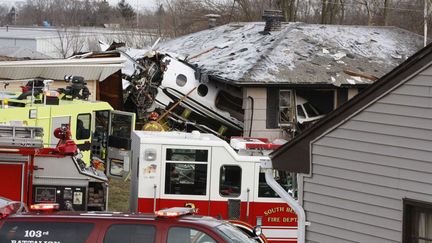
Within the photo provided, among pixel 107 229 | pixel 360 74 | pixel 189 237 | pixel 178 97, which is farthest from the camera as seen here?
pixel 360 74

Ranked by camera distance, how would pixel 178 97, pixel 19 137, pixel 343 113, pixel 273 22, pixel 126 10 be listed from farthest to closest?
pixel 126 10, pixel 273 22, pixel 178 97, pixel 19 137, pixel 343 113

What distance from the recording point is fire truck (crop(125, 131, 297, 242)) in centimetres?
1404

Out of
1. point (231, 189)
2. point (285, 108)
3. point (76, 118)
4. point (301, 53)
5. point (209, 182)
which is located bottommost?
point (231, 189)

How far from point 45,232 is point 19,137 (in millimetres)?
4579

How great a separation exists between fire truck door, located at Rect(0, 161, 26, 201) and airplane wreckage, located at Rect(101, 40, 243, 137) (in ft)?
39.6

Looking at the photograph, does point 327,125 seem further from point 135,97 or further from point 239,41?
point 239,41

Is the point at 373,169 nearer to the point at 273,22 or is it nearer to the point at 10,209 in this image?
the point at 10,209

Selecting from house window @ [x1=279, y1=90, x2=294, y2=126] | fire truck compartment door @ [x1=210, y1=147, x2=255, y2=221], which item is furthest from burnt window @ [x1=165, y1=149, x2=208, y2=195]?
house window @ [x1=279, y1=90, x2=294, y2=126]

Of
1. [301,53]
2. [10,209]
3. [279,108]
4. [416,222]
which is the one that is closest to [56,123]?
[10,209]

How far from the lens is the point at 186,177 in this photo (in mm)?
14180

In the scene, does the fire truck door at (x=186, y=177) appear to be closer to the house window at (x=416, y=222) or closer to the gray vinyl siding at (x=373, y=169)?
the gray vinyl siding at (x=373, y=169)

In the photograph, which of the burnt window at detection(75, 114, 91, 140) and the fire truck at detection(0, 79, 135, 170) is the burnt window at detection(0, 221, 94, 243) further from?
the burnt window at detection(75, 114, 91, 140)

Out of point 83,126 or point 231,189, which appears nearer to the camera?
point 231,189

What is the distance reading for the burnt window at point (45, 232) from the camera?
8.91m
